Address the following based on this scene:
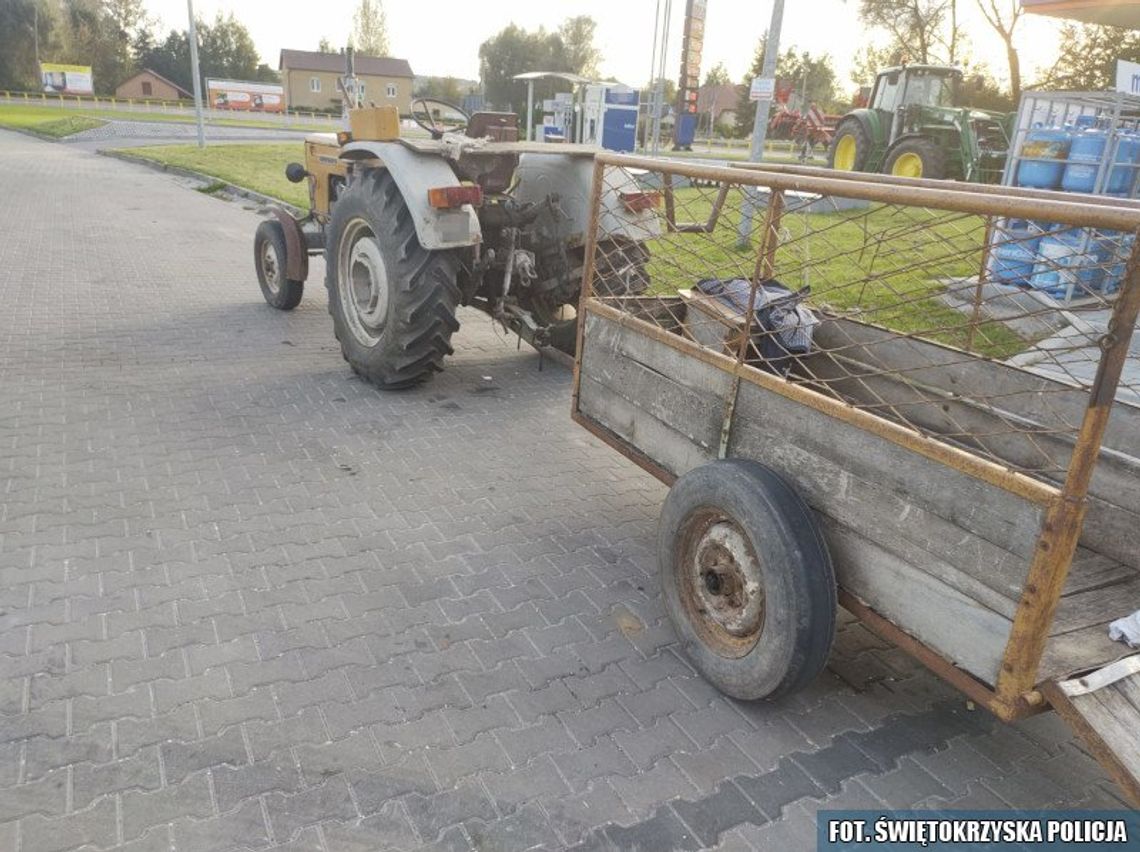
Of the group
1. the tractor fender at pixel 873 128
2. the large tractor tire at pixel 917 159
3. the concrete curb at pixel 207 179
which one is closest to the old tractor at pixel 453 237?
the concrete curb at pixel 207 179

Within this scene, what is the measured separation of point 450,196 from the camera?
205 inches

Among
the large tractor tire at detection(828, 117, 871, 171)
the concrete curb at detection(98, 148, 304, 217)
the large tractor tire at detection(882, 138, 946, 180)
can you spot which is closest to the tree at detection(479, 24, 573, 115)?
the concrete curb at detection(98, 148, 304, 217)

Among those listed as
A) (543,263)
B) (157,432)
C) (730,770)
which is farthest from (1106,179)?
(157,432)

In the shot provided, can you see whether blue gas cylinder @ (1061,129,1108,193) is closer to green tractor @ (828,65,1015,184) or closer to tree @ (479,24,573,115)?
green tractor @ (828,65,1015,184)

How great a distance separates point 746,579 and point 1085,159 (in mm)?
8471

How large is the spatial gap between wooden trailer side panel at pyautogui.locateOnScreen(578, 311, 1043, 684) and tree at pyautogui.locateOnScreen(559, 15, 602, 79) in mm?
60149

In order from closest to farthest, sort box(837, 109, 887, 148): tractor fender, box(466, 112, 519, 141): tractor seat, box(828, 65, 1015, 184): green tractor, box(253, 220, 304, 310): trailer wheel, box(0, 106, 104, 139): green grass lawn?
box(466, 112, 519, 141): tractor seat
box(253, 220, 304, 310): trailer wheel
box(828, 65, 1015, 184): green tractor
box(837, 109, 887, 148): tractor fender
box(0, 106, 104, 139): green grass lawn

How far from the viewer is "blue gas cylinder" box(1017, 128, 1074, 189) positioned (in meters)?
9.01

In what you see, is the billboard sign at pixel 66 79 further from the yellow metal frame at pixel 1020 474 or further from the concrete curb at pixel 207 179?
the yellow metal frame at pixel 1020 474

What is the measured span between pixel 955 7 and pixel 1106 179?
28464 mm

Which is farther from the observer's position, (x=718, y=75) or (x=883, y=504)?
(x=718, y=75)

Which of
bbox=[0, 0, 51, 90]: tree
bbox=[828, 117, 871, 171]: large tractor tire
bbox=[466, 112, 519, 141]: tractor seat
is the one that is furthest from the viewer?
bbox=[0, 0, 51, 90]: tree

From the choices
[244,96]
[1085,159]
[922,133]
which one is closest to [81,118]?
[244,96]

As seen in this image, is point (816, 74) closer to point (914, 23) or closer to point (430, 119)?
point (914, 23)
